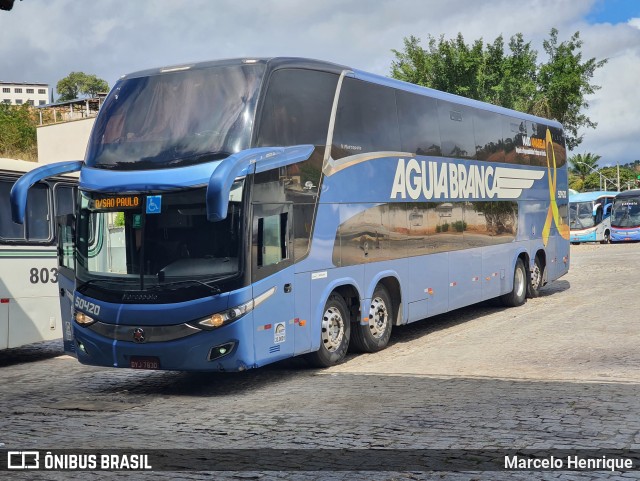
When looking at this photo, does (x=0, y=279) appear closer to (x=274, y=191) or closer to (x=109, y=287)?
(x=109, y=287)

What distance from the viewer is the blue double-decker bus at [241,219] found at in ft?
34.0

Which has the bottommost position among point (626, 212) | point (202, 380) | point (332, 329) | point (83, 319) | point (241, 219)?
point (202, 380)

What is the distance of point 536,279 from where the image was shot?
68.3 feet

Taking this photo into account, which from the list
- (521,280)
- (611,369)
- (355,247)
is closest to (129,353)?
(355,247)

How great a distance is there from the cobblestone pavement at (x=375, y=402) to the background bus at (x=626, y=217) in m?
37.8

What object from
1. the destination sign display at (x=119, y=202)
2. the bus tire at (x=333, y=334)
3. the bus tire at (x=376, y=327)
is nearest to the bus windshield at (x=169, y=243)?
the destination sign display at (x=119, y=202)

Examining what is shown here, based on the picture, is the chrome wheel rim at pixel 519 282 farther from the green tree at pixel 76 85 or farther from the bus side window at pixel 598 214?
the green tree at pixel 76 85

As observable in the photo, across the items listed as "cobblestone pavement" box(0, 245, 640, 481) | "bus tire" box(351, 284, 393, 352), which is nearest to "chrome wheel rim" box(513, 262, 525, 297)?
"cobblestone pavement" box(0, 245, 640, 481)

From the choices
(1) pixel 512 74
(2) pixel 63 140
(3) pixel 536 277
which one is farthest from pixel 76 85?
(3) pixel 536 277

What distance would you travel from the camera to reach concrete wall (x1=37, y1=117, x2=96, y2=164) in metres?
52.9

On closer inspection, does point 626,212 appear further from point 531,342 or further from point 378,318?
point 378,318

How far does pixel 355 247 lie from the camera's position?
1279 centimetres

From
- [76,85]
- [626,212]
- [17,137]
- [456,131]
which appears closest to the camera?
[456,131]

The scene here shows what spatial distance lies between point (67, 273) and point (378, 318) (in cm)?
460
